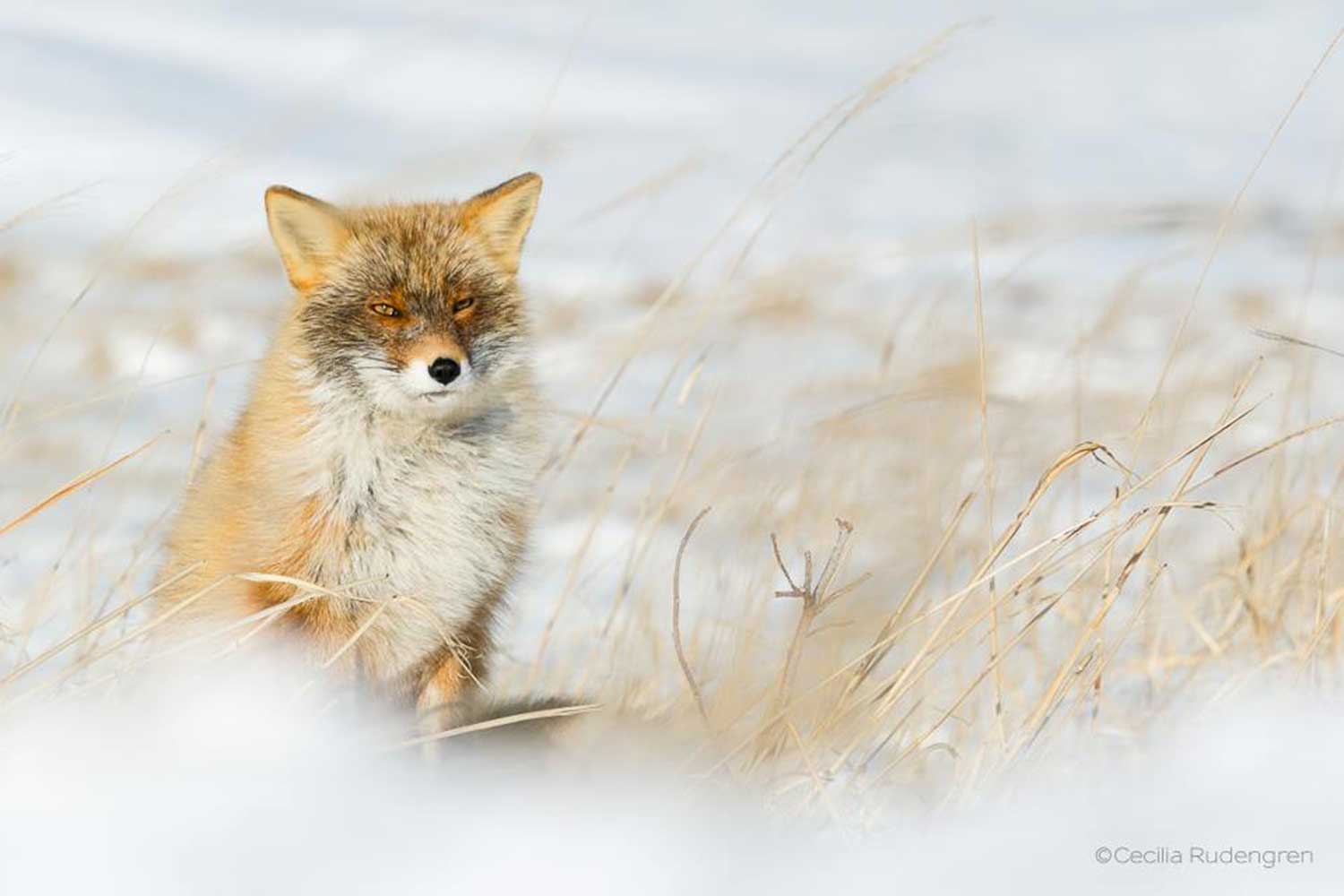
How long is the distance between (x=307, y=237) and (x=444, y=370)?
19.7 inches

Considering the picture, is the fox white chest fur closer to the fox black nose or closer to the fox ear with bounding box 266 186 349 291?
the fox black nose

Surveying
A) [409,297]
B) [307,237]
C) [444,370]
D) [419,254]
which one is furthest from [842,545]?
[307,237]

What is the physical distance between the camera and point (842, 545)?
2.95 m

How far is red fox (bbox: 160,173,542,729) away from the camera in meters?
3.24

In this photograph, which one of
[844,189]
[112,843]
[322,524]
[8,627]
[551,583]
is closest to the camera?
[112,843]

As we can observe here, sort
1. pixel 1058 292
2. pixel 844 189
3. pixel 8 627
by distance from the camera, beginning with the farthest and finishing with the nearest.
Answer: pixel 1058 292 < pixel 844 189 < pixel 8 627

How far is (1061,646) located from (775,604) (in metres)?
0.87

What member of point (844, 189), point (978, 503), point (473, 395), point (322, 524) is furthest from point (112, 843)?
point (978, 503)

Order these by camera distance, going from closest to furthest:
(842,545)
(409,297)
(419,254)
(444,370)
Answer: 1. (842,545)
2. (444,370)
3. (409,297)
4. (419,254)

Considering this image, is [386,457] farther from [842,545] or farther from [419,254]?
[842,545]

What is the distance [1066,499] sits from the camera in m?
7.28

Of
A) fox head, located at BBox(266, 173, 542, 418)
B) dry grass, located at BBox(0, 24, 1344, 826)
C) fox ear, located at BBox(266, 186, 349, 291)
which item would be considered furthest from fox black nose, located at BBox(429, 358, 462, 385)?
dry grass, located at BBox(0, 24, 1344, 826)

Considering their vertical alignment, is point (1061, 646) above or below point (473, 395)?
below

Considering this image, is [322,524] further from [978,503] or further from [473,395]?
[978,503]
